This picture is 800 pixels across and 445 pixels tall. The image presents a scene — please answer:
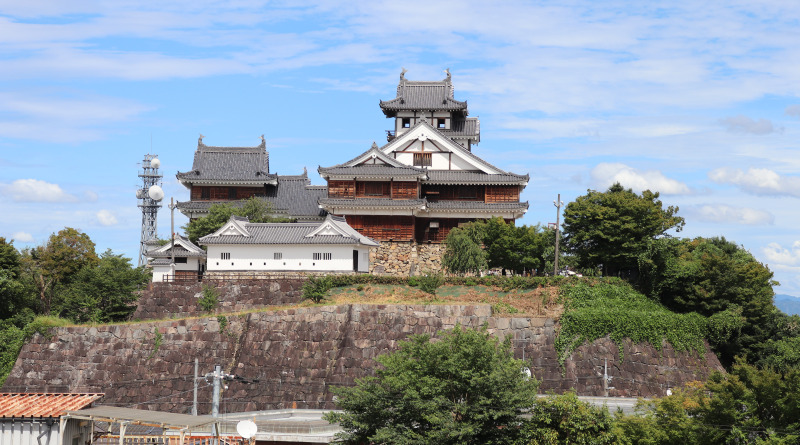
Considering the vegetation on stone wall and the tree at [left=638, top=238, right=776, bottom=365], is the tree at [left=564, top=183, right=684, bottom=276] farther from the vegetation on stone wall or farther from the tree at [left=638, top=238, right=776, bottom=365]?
the vegetation on stone wall

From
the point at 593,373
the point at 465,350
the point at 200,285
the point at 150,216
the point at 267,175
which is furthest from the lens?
the point at 150,216

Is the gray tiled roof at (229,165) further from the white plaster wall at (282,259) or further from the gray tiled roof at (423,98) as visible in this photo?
the white plaster wall at (282,259)

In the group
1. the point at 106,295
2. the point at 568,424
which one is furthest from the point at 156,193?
the point at 568,424

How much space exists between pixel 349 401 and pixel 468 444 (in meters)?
3.94

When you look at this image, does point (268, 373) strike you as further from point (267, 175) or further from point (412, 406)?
point (267, 175)

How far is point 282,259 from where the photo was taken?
4684cm

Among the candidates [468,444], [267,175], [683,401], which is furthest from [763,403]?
[267,175]

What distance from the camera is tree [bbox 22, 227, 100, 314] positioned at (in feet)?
172

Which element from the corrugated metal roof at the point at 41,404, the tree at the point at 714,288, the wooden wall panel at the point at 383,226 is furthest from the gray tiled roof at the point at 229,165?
the corrugated metal roof at the point at 41,404

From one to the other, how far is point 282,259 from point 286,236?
3.89 ft

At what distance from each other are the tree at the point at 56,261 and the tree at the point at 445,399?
29618 mm

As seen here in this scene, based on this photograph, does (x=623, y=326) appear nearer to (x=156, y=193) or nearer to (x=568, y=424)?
(x=568, y=424)

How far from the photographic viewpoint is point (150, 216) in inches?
3706

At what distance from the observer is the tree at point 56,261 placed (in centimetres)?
5231
